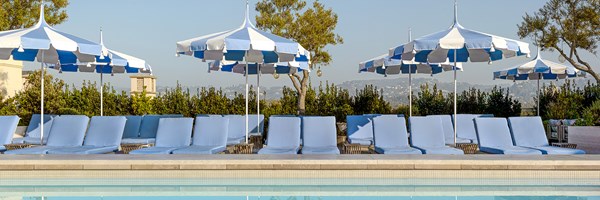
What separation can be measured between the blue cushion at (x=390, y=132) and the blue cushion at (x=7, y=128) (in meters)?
5.85

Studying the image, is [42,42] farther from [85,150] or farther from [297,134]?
[297,134]

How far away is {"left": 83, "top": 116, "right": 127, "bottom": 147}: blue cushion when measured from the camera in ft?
33.7

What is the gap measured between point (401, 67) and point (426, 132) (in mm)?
4804

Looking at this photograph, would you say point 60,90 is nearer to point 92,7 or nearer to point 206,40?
point 92,7

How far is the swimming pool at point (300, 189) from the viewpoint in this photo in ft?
24.9

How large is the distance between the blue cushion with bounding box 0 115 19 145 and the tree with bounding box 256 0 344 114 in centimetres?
951

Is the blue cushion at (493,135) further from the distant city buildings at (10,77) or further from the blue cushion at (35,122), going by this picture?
the distant city buildings at (10,77)

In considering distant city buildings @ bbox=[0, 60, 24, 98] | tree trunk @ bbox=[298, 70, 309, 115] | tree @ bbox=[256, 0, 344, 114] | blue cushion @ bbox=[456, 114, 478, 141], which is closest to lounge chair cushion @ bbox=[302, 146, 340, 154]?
blue cushion @ bbox=[456, 114, 478, 141]

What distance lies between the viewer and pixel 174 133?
10172mm

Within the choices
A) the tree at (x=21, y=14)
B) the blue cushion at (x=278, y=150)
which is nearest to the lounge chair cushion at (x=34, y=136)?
the blue cushion at (x=278, y=150)

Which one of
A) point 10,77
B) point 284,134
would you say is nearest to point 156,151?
point 284,134

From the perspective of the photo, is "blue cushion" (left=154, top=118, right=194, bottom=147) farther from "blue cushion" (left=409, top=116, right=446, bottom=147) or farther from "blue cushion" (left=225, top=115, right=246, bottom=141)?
"blue cushion" (left=409, top=116, right=446, bottom=147)

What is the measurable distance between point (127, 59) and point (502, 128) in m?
7.27

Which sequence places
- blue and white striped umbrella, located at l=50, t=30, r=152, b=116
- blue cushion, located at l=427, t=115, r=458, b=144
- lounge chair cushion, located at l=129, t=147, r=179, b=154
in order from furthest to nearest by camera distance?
blue and white striped umbrella, located at l=50, t=30, r=152, b=116 → blue cushion, located at l=427, t=115, r=458, b=144 → lounge chair cushion, located at l=129, t=147, r=179, b=154
